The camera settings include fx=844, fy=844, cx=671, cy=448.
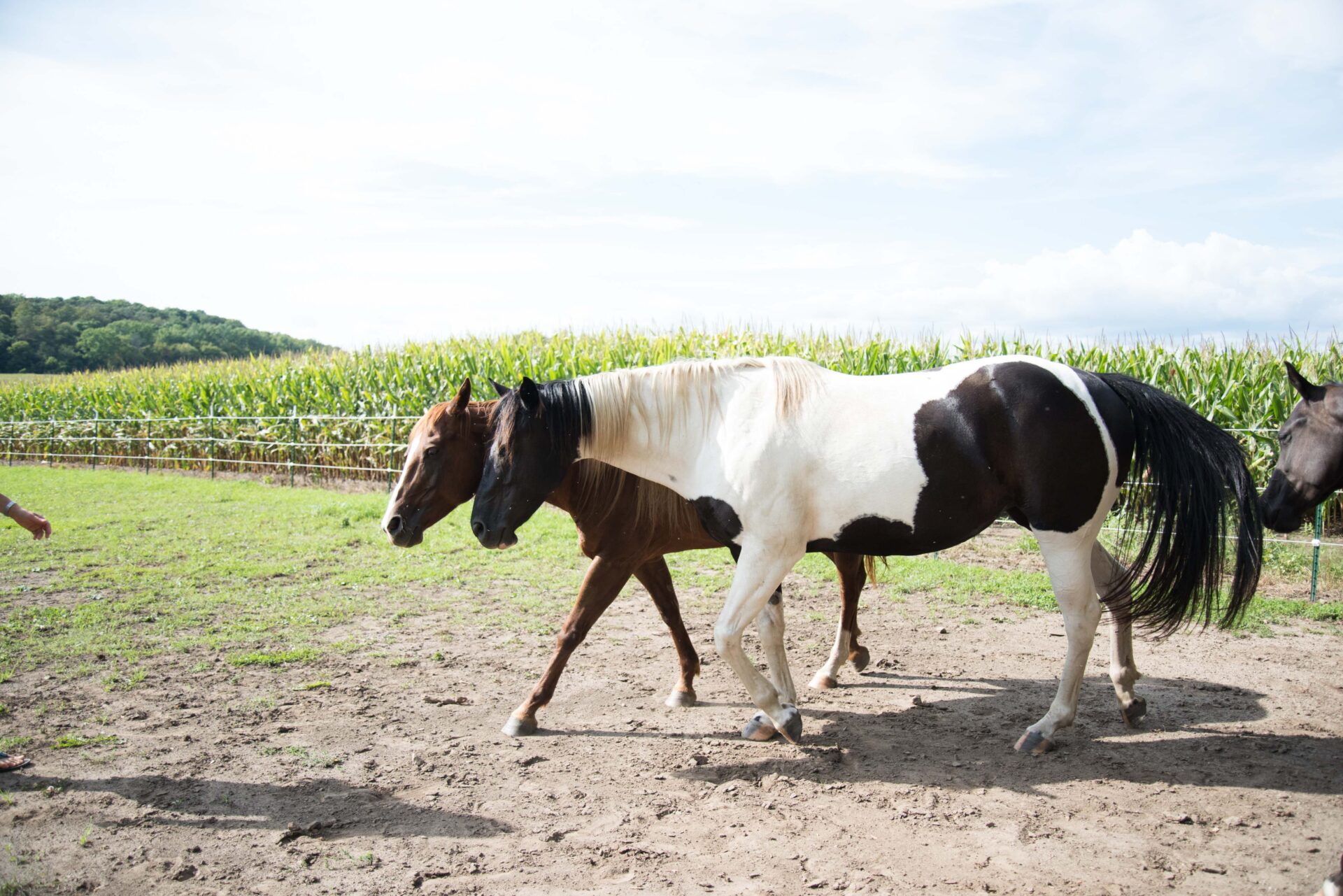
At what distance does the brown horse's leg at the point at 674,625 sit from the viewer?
455cm

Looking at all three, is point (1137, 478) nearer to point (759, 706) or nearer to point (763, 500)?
point (763, 500)

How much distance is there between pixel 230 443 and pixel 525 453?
17.4 meters

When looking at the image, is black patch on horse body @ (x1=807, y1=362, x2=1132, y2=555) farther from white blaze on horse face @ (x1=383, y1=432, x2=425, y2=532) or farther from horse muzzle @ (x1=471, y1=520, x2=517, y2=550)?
white blaze on horse face @ (x1=383, y1=432, x2=425, y2=532)

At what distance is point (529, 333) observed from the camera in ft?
55.1

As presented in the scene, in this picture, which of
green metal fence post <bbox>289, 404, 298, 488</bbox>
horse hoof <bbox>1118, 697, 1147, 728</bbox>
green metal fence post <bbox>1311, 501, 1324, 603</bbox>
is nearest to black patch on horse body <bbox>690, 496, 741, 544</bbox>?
horse hoof <bbox>1118, 697, 1147, 728</bbox>

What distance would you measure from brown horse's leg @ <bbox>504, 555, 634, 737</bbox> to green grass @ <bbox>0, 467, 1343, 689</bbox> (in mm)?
1526

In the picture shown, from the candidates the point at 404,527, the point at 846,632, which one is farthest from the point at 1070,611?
the point at 404,527

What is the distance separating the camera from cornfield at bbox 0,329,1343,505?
9.46 meters

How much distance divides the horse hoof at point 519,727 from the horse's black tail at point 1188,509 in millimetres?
2846

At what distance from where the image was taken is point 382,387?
16547 mm

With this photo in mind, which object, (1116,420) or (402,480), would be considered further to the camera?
(402,480)

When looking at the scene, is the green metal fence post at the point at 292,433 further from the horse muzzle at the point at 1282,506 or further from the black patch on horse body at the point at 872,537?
the horse muzzle at the point at 1282,506

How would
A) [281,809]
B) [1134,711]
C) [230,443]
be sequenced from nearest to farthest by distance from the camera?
[281,809]
[1134,711]
[230,443]

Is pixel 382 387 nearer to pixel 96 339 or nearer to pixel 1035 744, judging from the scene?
pixel 1035 744
